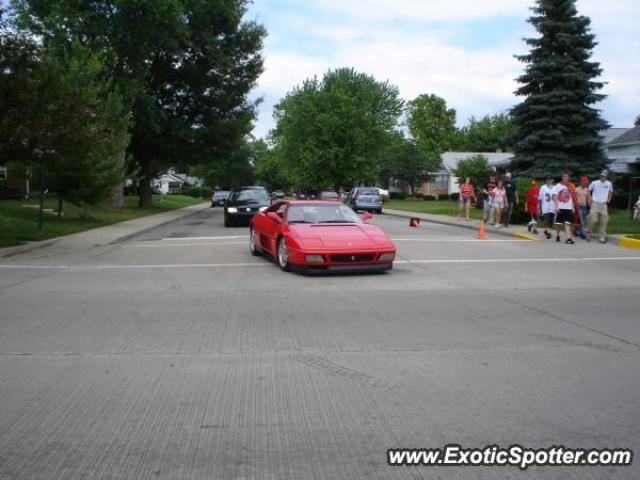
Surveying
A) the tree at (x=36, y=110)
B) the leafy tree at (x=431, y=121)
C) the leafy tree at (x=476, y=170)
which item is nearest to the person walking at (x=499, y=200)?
the tree at (x=36, y=110)

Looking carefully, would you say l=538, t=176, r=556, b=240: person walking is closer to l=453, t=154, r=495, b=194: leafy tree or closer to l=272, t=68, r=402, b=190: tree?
l=453, t=154, r=495, b=194: leafy tree

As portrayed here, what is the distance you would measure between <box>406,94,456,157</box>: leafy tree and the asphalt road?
101214 mm

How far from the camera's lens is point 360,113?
62.0m

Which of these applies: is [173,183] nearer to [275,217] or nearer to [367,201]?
[367,201]

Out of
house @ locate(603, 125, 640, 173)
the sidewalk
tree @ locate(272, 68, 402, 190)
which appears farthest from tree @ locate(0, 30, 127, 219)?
tree @ locate(272, 68, 402, 190)

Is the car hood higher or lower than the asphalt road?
higher

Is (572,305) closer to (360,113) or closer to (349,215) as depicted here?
(349,215)

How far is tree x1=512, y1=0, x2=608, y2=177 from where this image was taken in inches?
1255

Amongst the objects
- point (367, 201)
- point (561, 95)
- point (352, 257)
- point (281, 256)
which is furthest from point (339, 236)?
point (367, 201)

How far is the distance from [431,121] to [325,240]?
10117 cm

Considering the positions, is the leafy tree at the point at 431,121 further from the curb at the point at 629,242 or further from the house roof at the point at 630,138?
the curb at the point at 629,242

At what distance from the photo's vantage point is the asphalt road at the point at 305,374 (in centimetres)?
389

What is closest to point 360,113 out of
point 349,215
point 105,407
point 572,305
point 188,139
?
point 188,139

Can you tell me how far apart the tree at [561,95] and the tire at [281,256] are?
22910 millimetres
